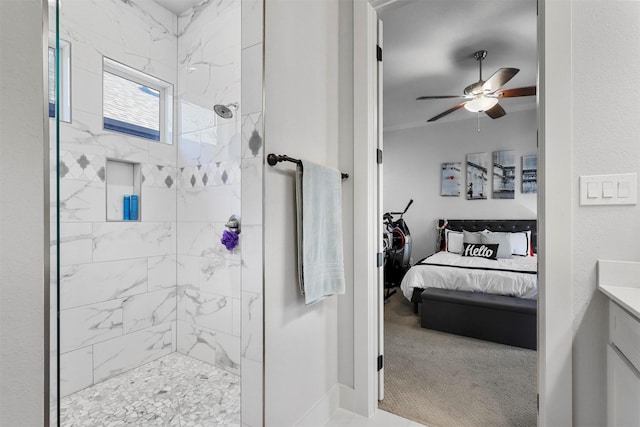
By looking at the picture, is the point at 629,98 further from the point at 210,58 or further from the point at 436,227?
the point at 436,227

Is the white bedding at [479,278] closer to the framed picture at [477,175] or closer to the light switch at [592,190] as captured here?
the framed picture at [477,175]

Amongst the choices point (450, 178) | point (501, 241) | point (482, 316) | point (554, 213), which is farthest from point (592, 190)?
point (450, 178)

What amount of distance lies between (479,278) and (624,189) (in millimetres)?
2228

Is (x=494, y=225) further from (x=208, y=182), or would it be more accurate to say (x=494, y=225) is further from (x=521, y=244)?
(x=208, y=182)

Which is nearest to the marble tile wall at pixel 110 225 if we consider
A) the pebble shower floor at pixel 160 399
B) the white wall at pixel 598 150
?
the pebble shower floor at pixel 160 399

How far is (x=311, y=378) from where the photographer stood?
164 cm

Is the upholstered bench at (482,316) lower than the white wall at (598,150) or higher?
lower

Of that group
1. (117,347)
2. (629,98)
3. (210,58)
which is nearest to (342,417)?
(117,347)

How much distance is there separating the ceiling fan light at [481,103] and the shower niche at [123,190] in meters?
3.44

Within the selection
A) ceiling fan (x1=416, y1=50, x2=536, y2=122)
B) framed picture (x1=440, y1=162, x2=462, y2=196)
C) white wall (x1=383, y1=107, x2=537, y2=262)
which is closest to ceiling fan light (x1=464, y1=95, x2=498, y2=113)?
ceiling fan (x1=416, y1=50, x2=536, y2=122)

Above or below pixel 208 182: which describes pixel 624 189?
below

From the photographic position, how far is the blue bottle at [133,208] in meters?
2.38

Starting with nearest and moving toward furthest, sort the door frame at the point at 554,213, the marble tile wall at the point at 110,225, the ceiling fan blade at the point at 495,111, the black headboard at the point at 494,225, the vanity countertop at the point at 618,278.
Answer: the vanity countertop at the point at 618,278 < the door frame at the point at 554,213 < the marble tile wall at the point at 110,225 < the ceiling fan blade at the point at 495,111 < the black headboard at the point at 494,225

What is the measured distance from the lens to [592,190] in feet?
4.13
